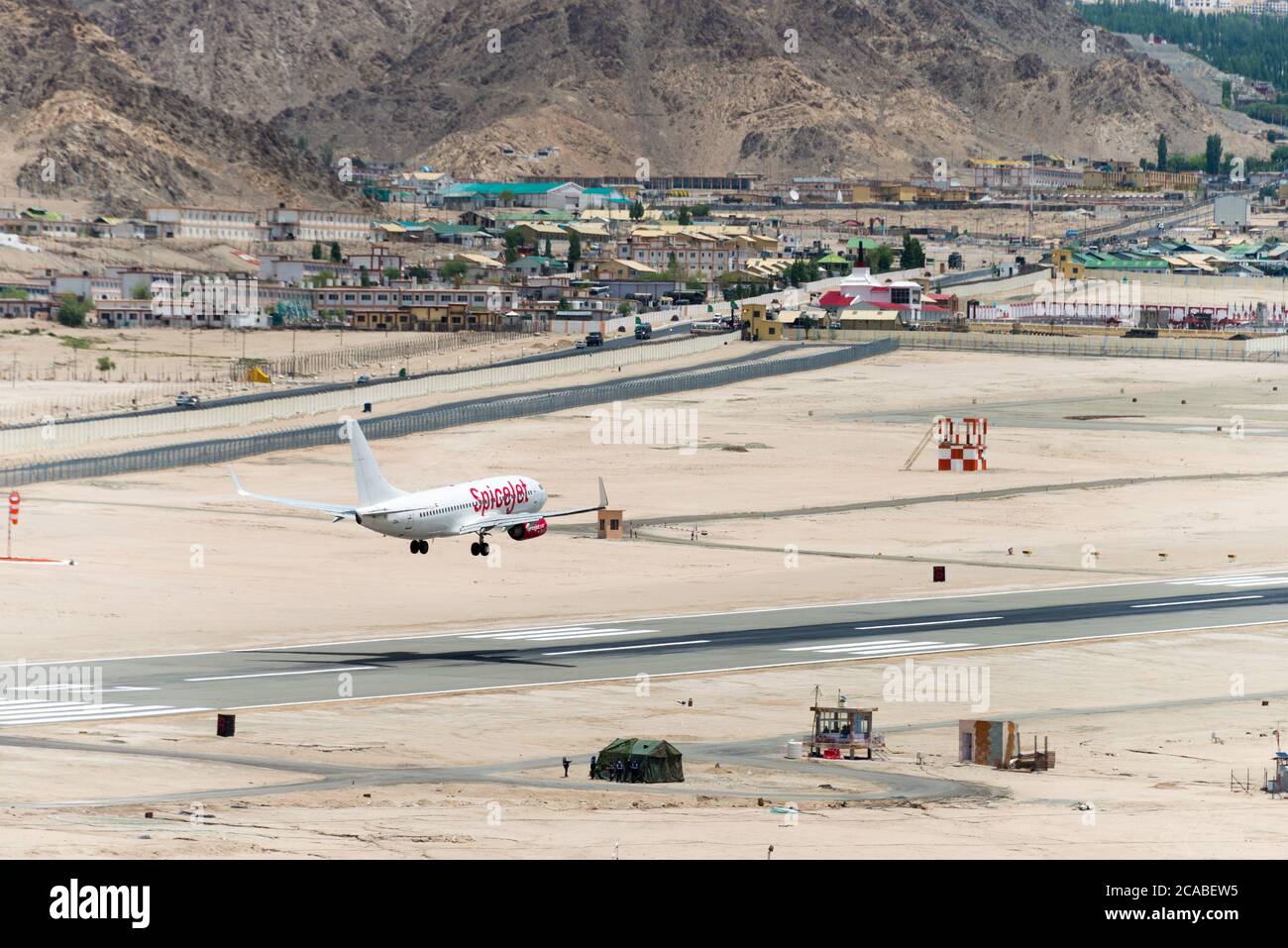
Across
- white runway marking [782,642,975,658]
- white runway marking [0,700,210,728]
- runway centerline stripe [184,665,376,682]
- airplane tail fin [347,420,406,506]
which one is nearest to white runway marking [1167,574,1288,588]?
white runway marking [782,642,975,658]

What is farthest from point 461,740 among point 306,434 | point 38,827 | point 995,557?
point 306,434

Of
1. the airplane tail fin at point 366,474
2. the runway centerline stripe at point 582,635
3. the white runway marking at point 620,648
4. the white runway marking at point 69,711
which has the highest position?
the airplane tail fin at point 366,474

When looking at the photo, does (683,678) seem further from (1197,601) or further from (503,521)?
(1197,601)

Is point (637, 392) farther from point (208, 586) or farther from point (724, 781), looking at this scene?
point (724, 781)

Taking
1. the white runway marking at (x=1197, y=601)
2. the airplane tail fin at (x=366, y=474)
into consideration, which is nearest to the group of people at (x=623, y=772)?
the airplane tail fin at (x=366, y=474)

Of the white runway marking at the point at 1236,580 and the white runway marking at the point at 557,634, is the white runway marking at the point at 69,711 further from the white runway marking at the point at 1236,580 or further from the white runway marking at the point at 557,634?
the white runway marking at the point at 1236,580

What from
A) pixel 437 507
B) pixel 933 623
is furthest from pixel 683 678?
pixel 437 507
